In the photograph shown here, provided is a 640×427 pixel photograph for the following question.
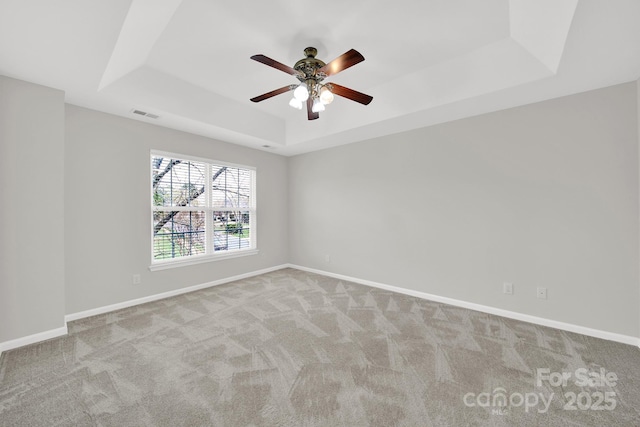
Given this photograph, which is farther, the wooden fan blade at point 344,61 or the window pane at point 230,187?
the window pane at point 230,187

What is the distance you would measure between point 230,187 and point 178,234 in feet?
3.78

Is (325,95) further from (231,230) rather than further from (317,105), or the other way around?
(231,230)

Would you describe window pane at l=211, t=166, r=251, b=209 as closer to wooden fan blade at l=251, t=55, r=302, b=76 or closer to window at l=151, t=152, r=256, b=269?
window at l=151, t=152, r=256, b=269

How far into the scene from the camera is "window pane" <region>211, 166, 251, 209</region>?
4.30m

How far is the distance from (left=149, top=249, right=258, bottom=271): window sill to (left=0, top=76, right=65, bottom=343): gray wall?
1.06 meters

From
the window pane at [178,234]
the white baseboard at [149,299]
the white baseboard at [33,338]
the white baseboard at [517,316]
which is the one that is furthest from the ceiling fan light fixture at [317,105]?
the white baseboard at [33,338]

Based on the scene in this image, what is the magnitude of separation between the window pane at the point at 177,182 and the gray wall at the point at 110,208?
0.16 metres

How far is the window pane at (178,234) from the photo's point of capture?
3652mm

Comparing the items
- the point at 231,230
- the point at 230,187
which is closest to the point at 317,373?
the point at 231,230

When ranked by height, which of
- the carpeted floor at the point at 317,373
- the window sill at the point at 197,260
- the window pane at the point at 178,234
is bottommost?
the carpeted floor at the point at 317,373

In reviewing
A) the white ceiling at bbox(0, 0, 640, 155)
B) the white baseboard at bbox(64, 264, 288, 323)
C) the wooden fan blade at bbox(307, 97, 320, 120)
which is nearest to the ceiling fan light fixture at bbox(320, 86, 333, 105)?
the wooden fan blade at bbox(307, 97, 320, 120)

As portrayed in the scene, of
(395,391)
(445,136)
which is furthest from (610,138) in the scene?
(395,391)

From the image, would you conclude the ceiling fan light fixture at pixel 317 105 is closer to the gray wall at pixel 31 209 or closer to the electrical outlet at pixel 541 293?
the gray wall at pixel 31 209

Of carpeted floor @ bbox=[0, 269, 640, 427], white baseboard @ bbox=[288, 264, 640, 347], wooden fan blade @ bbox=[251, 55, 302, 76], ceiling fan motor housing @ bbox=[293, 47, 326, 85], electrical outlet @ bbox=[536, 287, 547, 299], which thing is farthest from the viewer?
electrical outlet @ bbox=[536, 287, 547, 299]
